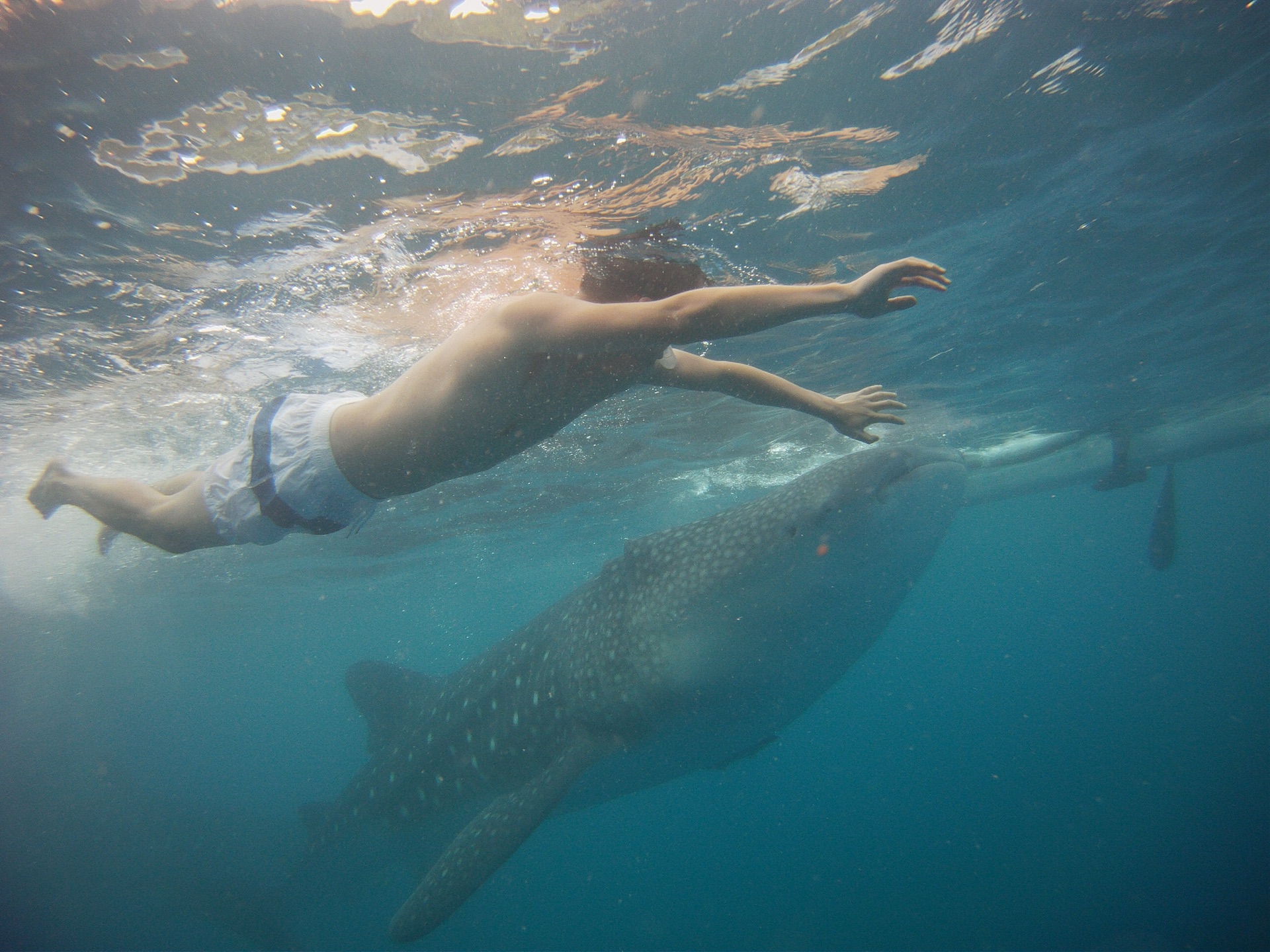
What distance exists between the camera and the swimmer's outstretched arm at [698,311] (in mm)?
2143

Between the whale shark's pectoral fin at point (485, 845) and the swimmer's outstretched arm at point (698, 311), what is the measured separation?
3.90 metres

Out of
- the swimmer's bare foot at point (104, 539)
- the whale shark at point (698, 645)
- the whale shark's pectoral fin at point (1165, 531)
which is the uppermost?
the swimmer's bare foot at point (104, 539)

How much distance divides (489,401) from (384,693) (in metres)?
7.59

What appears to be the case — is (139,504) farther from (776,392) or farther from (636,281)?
(776,392)

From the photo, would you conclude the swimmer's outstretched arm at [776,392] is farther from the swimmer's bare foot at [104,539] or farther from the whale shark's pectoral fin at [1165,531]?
the whale shark's pectoral fin at [1165,531]

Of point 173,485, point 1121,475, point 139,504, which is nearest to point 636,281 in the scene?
point 139,504

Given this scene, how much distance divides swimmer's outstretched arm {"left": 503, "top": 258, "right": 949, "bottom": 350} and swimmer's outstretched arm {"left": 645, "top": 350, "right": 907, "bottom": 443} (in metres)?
0.91

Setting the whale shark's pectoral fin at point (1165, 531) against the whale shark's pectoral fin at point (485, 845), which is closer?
the whale shark's pectoral fin at point (485, 845)

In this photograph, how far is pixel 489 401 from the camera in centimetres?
251

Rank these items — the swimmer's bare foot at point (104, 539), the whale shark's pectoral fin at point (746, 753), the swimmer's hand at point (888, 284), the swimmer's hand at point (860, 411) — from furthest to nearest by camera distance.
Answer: the whale shark's pectoral fin at point (746, 753) < the swimmer's bare foot at point (104, 539) < the swimmer's hand at point (860, 411) < the swimmer's hand at point (888, 284)

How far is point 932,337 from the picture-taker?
432 inches

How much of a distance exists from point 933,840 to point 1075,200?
31.0 metres

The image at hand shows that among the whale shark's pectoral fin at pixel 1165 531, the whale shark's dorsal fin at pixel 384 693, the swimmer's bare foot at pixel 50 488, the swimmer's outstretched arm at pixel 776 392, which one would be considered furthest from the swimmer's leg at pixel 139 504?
the whale shark's pectoral fin at pixel 1165 531

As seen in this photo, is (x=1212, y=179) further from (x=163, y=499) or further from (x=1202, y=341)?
(x=163, y=499)
